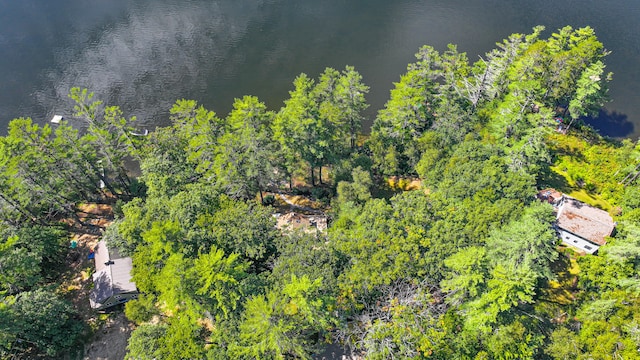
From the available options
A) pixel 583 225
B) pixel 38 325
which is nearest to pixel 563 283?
pixel 583 225

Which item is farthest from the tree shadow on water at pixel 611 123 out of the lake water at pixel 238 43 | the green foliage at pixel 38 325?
the green foliage at pixel 38 325

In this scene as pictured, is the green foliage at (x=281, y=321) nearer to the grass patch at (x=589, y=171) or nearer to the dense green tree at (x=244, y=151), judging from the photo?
the dense green tree at (x=244, y=151)

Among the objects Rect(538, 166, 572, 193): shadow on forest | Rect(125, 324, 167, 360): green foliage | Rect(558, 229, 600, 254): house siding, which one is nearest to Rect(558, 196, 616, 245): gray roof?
Rect(558, 229, 600, 254): house siding

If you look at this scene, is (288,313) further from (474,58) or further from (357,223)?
(474,58)

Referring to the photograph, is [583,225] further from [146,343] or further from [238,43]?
[238,43]

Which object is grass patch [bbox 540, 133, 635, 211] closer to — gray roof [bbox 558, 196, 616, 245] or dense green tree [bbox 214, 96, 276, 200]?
gray roof [bbox 558, 196, 616, 245]
